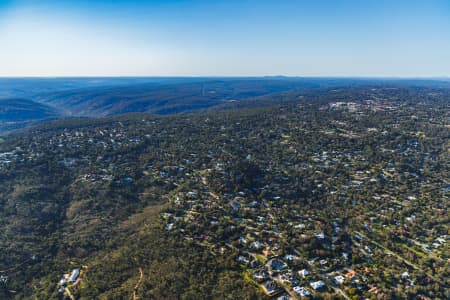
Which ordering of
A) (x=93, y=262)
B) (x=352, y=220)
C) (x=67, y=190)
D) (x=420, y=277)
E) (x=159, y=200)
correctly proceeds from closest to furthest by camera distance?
(x=420, y=277) → (x=93, y=262) → (x=352, y=220) → (x=159, y=200) → (x=67, y=190)

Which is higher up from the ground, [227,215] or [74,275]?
[227,215]

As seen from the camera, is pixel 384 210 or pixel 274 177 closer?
pixel 384 210

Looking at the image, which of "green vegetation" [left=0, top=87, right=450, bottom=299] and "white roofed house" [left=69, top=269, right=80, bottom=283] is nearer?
"green vegetation" [left=0, top=87, right=450, bottom=299]

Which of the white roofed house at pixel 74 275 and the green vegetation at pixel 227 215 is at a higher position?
the green vegetation at pixel 227 215

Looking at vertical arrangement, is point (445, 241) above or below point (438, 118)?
below

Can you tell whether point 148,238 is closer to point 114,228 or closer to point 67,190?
point 114,228

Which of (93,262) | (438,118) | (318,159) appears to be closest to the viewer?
(93,262)

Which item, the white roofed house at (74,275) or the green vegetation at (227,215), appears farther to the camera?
the white roofed house at (74,275)

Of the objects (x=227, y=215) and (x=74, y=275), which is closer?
(x=74, y=275)

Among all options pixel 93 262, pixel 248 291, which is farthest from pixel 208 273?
pixel 93 262

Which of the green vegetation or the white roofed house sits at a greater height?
the green vegetation
